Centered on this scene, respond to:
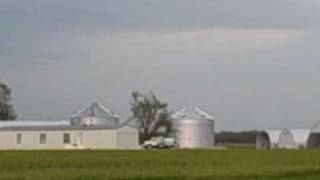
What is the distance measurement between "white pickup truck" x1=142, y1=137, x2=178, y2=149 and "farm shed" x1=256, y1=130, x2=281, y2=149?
14.0 metres

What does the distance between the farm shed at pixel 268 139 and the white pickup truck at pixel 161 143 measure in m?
14.0

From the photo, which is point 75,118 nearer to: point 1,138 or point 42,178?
point 1,138

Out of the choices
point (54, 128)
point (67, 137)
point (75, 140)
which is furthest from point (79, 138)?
point (54, 128)

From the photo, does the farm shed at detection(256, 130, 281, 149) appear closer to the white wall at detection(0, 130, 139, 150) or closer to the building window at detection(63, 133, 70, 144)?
the white wall at detection(0, 130, 139, 150)

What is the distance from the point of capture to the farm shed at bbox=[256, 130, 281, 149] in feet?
480

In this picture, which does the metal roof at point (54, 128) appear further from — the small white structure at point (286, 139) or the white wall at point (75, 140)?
the small white structure at point (286, 139)

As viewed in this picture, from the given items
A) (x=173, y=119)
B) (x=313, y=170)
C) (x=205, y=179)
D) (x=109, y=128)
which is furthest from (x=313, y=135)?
(x=205, y=179)

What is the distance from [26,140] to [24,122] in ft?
64.1

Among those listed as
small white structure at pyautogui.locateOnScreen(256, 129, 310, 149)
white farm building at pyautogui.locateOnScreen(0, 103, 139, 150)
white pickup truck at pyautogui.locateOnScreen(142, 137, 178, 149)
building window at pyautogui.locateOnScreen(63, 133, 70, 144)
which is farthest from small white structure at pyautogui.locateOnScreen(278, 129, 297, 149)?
building window at pyautogui.locateOnScreen(63, 133, 70, 144)

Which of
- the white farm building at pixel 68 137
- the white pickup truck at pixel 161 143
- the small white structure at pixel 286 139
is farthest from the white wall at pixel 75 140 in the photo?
the small white structure at pixel 286 139

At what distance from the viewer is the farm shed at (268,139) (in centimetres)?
14638

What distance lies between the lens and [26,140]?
124 meters

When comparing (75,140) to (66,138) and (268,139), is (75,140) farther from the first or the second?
(268,139)

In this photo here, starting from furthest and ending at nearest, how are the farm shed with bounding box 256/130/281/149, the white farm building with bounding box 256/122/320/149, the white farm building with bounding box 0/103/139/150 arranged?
the farm shed with bounding box 256/130/281/149, the white farm building with bounding box 256/122/320/149, the white farm building with bounding box 0/103/139/150
